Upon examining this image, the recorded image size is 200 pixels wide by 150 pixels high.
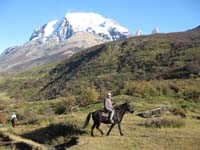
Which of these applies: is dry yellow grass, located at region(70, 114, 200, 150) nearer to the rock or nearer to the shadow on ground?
the shadow on ground

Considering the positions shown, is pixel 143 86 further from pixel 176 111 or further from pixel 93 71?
pixel 93 71

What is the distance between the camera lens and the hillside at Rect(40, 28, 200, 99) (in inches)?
3273

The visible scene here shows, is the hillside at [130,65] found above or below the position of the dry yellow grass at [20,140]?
above

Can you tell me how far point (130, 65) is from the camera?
10288cm

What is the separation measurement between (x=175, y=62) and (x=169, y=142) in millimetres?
67397

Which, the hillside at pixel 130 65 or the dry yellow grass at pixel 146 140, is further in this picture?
the hillside at pixel 130 65

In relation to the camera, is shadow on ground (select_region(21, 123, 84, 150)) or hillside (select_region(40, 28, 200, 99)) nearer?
shadow on ground (select_region(21, 123, 84, 150))

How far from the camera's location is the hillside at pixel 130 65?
3273 inches

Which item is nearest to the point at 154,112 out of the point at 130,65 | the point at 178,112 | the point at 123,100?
the point at 178,112

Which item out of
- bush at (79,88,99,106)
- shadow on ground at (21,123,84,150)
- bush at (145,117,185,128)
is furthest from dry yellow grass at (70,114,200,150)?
bush at (79,88,99,106)

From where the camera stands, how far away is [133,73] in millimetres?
94250

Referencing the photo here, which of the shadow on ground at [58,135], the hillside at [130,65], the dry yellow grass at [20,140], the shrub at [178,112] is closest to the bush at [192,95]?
the shrub at [178,112]

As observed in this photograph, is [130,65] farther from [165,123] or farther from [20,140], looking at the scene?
[20,140]

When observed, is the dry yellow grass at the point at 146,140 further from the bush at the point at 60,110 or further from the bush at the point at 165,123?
the bush at the point at 60,110
